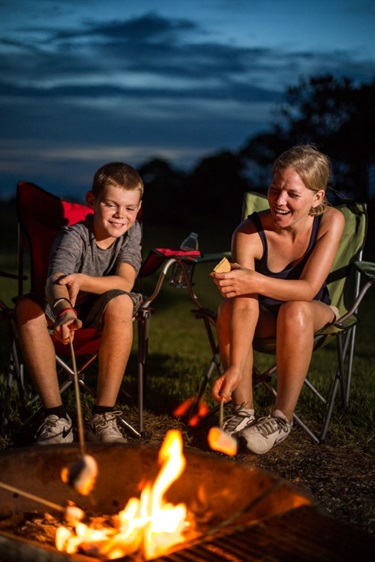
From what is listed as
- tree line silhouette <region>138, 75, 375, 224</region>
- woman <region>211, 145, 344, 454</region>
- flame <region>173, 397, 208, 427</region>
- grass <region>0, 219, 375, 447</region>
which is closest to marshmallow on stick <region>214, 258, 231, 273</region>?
woman <region>211, 145, 344, 454</region>

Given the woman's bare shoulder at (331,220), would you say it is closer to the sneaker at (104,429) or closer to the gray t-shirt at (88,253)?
the gray t-shirt at (88,253)

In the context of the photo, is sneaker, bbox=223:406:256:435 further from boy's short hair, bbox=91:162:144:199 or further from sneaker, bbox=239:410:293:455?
boy's short hair, bbox=91:162:144:199

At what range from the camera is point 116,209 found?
9.64ft

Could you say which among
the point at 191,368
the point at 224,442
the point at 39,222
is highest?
the point at 39,222

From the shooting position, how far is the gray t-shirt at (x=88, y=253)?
9.57 feet

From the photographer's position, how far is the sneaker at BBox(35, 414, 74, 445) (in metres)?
2.73

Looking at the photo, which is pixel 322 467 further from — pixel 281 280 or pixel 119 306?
pixel 119 306

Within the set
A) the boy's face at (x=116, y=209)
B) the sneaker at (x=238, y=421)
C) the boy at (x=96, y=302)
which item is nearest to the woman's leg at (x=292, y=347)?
the sneaker at (x=238, y=421)

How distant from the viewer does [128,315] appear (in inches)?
113

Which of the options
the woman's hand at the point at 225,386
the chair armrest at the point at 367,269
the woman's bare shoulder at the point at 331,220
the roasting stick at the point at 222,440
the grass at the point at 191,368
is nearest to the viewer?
the roasting stick at the point at 222,440

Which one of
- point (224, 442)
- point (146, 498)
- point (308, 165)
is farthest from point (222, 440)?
point (308, 165)

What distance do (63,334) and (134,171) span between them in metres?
0.85

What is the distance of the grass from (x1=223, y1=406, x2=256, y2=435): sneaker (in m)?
0.40

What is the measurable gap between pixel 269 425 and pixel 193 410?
1.83 feet
